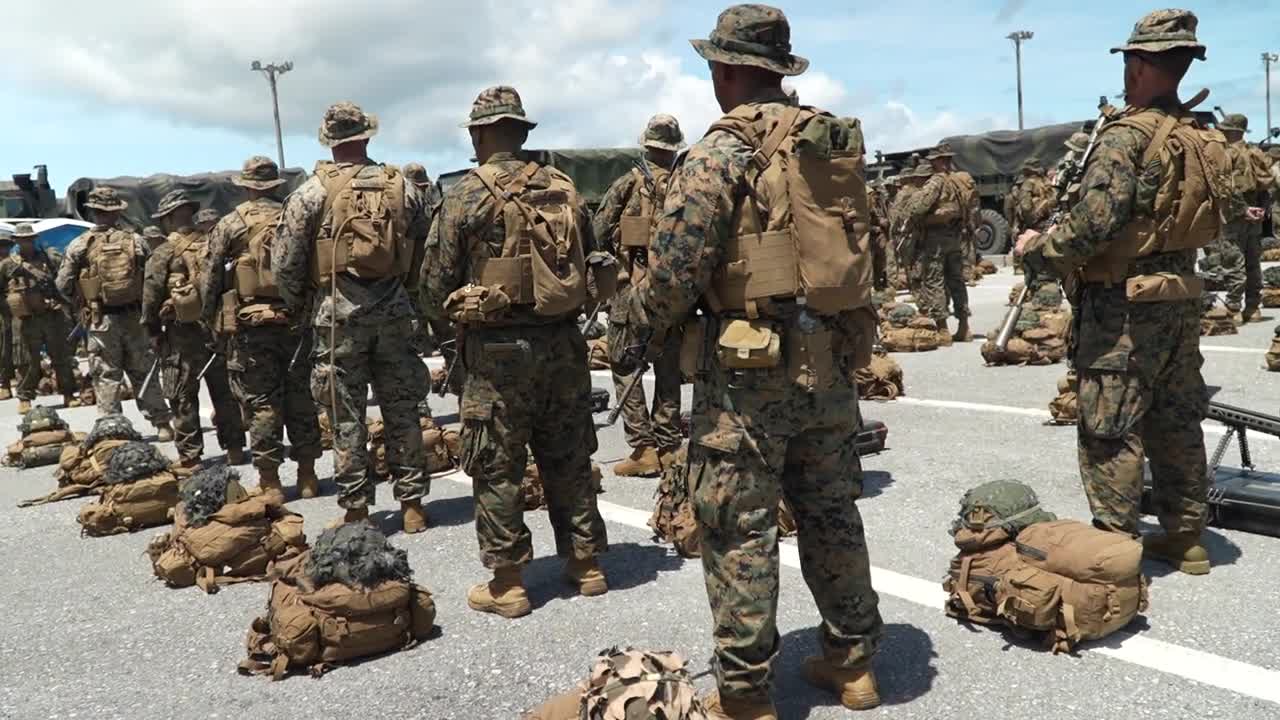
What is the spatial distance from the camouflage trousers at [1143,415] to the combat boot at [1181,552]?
0.18 feet

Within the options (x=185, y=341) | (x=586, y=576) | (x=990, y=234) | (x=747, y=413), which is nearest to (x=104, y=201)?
(x=185, y=341)

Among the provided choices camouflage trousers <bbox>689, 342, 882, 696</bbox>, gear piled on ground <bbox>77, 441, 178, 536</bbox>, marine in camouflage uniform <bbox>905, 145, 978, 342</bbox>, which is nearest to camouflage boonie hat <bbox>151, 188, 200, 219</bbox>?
gear piled on ground <bbox>77, 441, 178, 536</bbox>

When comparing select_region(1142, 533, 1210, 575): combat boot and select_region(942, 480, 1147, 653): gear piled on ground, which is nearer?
select_region(942, 480, 1147, 653): gear piled on ground

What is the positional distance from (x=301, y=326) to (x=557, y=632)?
3.63 meters

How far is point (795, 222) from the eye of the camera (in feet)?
10.2

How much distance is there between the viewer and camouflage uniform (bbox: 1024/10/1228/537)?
4.16m

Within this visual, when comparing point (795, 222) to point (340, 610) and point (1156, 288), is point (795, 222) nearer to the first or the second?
point (1156, 288)

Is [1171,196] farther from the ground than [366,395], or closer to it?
farther from the ground

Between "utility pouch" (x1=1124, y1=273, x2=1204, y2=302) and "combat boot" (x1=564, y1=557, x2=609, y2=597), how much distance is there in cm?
273

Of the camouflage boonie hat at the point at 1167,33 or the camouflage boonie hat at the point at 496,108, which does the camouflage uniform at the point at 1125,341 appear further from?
the camouflage boonie hat at the point at 496,108

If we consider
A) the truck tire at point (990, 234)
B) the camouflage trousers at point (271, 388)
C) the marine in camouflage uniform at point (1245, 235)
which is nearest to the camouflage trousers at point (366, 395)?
the camouflage trousers at point (271, 388)

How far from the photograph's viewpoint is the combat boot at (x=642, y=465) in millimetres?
7062

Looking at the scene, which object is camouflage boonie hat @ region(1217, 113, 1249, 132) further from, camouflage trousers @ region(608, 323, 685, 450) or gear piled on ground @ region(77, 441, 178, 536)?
gear piled on ground @ region(77, 441, 178, 536)

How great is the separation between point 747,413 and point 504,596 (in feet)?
6.41
